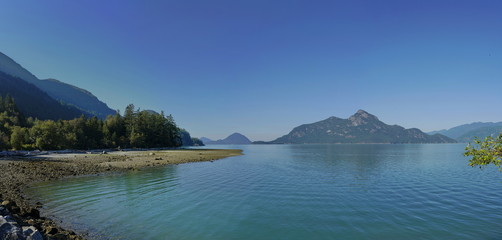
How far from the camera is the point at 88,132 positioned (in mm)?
126312

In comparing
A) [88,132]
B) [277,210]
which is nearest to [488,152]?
[277,210]

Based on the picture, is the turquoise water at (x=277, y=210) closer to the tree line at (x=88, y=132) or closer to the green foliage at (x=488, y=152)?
the green foliage at (x=488, y=152)

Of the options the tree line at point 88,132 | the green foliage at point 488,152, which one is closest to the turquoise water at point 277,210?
the green foliage at point 488,152

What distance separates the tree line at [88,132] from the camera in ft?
306

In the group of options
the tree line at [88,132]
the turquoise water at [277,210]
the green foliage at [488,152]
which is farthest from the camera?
the tree line at [88,132]

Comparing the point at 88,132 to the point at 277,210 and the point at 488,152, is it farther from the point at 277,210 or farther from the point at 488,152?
the point at 488,152

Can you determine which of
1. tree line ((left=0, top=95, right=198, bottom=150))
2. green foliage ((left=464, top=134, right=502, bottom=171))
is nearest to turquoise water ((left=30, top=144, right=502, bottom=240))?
green foliage ((left=464, top=134, right=502, bottom=171))

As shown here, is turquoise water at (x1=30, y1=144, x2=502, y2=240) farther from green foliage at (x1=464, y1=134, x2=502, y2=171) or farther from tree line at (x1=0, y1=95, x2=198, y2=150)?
tree line at (x1=0, y1=95, x2=198, y2=150)

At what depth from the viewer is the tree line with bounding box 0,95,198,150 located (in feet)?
306

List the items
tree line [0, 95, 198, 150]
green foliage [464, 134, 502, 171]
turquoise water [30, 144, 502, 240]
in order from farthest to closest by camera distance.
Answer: tree line [0, 95, 198, 150]
turquoise water [30, 144, 502, 240]
green foliage [464, 134, 502, 171]

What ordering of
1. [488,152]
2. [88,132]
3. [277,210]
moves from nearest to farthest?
[488,152] < [277,210] < [88,132]

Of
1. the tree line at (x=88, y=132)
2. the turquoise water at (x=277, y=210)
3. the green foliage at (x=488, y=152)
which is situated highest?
the tree line at (x=88, y=132)

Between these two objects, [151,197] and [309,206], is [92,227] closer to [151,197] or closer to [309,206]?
[151,197]

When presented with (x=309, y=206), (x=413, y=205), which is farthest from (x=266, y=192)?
(x=413, y=205)
